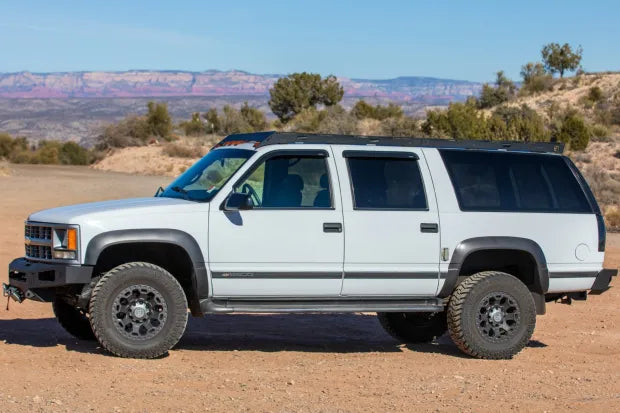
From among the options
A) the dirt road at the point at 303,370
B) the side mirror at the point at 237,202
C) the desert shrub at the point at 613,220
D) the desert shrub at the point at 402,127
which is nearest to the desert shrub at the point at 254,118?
the desert shrub at the point at 402,127

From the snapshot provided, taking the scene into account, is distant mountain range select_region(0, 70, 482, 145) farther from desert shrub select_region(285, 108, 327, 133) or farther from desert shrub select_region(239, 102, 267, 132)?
desert shrub select_region(285, 108, 327, 133)

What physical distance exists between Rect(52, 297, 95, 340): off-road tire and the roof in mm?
2043

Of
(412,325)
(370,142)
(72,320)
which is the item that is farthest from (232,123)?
(370,142)

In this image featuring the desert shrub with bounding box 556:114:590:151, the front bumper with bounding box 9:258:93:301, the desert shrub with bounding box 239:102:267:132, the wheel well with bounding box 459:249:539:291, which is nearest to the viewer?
the front bumper with bounding box 9:258:93:301

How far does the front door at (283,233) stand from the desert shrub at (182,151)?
3987 centimetres

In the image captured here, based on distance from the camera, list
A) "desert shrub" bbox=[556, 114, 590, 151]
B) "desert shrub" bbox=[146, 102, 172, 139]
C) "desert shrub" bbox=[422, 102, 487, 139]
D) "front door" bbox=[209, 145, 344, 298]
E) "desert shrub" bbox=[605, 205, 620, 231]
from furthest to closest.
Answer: "desert shrub" bbox=[146, 102, 172, 139] < "desert shrub" bbox=[422, 102, 487, 139] < "desert shrub" bbox=[556, 114, 590, 151] < "desert shrub" bbox=[605, 205, 620, 231] < "front door" bbox=[209, 145, 344, 298]

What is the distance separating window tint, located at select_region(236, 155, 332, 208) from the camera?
29.3 feet

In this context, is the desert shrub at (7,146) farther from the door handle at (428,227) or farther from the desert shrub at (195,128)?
the door handle at (428,227)

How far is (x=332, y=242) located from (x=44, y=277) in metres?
2.38

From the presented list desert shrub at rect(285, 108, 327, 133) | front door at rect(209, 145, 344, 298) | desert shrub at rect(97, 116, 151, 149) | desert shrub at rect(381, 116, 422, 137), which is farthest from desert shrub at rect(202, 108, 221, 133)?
front door at rect(209, 145, 344, 298)

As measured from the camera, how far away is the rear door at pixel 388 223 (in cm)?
893

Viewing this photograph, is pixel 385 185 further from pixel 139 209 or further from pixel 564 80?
pixel 564 80

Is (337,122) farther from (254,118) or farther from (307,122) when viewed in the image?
(254,118)

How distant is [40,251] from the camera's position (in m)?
8.80
